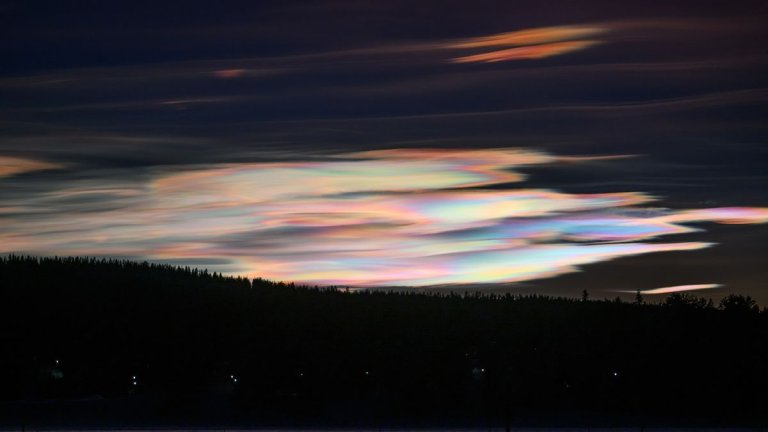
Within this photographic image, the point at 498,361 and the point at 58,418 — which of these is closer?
the point at 58,418

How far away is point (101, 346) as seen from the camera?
194 meters

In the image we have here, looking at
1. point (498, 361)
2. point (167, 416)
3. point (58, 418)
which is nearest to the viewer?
point (58, 418)

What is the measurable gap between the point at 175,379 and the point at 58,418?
2714 cm

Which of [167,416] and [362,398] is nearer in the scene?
[167,416]

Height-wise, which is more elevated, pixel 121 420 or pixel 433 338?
pixel 433 338

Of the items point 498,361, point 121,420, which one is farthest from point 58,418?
point 498,361

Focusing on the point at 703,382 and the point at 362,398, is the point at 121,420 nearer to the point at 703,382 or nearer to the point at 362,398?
the point at 362,398

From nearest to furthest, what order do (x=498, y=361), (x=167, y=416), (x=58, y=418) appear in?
(x=58, y=418)
(x=167, y=416)
(x=498, y=361)

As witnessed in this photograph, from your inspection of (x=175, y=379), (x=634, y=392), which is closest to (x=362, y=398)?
(x=175, y=379)

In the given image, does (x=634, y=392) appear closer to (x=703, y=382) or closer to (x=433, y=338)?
(x=703, y=382)

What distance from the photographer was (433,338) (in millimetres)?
196125

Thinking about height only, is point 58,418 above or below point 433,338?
below

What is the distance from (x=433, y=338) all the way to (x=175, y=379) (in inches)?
A: 1357

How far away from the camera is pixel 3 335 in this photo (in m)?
194
